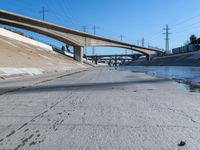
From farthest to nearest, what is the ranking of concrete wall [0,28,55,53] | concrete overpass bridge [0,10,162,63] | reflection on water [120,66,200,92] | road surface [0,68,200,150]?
concrete overpass bridge [0,10,162,63], concrete wall [0,28,55,53], reflection on water [120,66,200,92], road surface [0,68,200,150]

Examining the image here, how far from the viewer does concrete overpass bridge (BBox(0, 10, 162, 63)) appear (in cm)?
8100

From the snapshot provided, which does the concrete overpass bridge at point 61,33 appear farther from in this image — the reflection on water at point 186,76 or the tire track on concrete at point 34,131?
the tire track on concrete at point 34,131

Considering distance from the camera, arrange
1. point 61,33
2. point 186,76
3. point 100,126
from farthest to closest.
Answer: point 61,33 → point 186,76 → point 100,126

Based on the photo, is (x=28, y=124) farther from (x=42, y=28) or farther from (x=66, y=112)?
(x=42, y=28)

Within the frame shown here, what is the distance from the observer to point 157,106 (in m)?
10.2

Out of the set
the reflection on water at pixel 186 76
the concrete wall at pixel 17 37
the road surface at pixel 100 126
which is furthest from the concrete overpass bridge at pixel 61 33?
the road surface at pixel 100 126

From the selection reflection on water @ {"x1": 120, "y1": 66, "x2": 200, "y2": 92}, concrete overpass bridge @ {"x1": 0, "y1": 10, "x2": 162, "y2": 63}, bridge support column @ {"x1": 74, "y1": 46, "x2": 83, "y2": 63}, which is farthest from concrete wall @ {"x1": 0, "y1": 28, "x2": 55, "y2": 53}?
reflection on water @ {"x1": 120, "y1": 66, "x2": 200, "y2": 92}

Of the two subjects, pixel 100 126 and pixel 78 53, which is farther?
pixel 78 53

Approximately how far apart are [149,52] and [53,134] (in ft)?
450

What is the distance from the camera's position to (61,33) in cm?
9669

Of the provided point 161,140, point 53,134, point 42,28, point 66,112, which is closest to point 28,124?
point 53,134

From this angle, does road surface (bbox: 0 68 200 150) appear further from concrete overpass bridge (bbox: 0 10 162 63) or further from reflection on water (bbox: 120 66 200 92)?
concrete overpass bridge (bbox: 0 10 162 63)

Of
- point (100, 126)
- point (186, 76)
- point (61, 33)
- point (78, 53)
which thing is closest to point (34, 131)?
point (100, 126)

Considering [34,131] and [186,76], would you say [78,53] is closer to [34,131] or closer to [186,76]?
[186,76]
